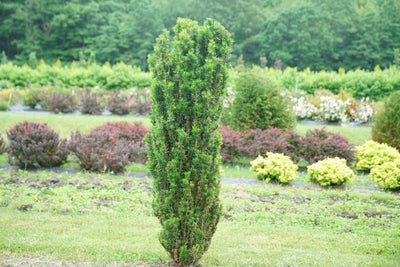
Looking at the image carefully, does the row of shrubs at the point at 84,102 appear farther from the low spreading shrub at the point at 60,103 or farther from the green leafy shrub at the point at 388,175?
the green leafy shrub at the point at 388,175

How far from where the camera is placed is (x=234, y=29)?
4100cm

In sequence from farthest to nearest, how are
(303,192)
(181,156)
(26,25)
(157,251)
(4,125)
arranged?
(26,25) → (4,125) → (303,192) → (157,251) → (181,156)

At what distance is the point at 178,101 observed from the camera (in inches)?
137

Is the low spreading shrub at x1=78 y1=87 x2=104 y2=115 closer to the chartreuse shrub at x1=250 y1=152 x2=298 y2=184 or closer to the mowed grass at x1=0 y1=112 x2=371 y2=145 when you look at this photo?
the mowed grass at x1=0 y1=112 x2=371 y2=145

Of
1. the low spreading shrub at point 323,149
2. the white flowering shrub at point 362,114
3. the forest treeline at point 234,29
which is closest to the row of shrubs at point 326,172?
the low spreading shrub at point 323,149

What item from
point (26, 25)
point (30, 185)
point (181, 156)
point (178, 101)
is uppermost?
point (26, 25)

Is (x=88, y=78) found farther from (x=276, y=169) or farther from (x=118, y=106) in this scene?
(x=276, y=169)

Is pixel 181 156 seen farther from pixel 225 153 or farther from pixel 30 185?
pixel 225 153

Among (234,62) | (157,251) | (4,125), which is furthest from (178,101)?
(234,62)

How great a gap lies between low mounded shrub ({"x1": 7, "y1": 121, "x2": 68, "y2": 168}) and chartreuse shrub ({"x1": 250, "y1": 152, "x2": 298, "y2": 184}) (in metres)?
4.40

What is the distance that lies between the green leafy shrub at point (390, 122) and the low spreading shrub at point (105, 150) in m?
6.78

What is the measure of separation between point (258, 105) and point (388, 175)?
422 cm

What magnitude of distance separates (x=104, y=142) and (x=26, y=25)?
3996cm

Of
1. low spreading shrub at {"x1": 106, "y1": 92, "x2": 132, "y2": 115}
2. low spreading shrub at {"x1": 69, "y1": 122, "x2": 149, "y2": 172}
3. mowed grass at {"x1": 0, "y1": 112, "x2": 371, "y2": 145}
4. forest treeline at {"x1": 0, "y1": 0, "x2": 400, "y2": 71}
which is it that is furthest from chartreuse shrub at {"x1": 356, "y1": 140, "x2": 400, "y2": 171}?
forest treeline at {"x1": 0, "y1": 0, "x2": 400, "y2": 71}
